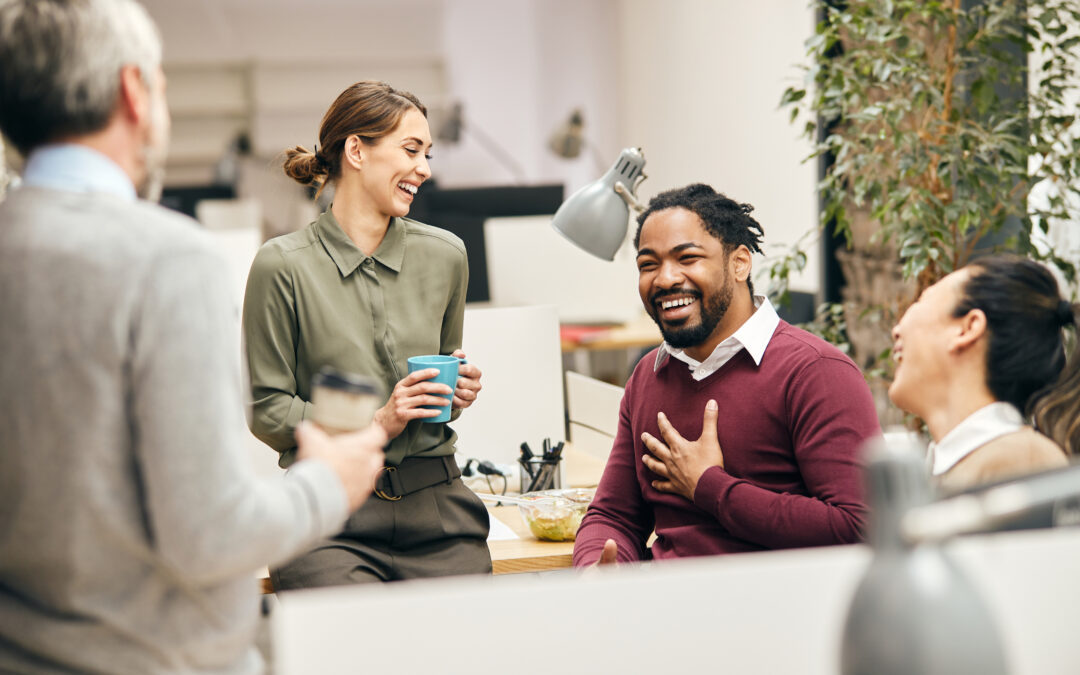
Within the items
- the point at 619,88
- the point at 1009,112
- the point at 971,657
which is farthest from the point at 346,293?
the point at 619,88

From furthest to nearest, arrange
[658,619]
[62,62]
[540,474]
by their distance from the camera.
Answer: [540,474]
[62,62]
[658,619]

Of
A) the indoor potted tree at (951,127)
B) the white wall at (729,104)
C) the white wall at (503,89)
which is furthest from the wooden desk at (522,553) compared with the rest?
the white wall at (503,89)

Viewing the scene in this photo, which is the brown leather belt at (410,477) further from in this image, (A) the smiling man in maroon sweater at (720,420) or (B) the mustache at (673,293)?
(B) the mustache at (673,293)

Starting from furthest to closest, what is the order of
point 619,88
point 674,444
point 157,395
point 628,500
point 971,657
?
point 619,88 < point 628,500 < point 674,444 < point 157,395 < point 971,657

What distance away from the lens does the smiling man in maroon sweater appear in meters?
1.69

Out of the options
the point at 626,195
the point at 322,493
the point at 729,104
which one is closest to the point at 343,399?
the point at 322,493

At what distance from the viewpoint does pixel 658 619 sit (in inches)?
33.5

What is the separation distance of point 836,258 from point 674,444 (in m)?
2.49

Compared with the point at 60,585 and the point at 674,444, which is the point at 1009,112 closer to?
the point at 674,444

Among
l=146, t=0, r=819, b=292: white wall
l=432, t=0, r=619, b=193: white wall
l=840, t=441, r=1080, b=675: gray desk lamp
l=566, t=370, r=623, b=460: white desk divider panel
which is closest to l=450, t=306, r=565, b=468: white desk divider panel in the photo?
l=566, t=370, r=623, b=460: white desk divider panel

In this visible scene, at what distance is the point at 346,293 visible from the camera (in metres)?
2.00

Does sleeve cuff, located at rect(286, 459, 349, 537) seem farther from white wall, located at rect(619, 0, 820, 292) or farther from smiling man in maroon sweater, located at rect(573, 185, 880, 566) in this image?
white wall, located at rect(619, 0, 820, 292)

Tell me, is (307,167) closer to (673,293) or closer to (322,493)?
(673,293)

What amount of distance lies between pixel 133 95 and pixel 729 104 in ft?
14.5
